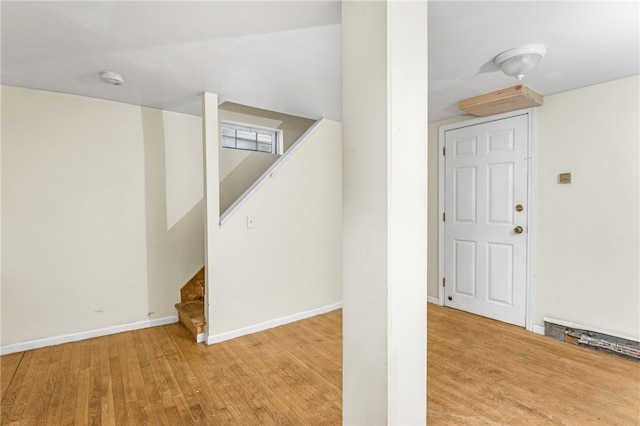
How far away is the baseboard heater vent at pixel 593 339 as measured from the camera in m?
2.42

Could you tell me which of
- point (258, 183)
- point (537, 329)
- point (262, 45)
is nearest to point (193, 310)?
point (258, 183)

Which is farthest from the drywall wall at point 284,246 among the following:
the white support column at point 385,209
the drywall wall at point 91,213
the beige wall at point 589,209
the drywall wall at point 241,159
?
the beige wall at point 589,209

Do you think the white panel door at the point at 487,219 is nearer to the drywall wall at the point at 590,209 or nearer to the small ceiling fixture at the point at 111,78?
the drywall wall at the point at 590,209

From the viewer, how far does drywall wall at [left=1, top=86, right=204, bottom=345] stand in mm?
2613

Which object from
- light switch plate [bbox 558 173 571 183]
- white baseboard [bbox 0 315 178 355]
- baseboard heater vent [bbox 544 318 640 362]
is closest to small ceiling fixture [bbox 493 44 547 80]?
light switch plate [bbox 558 173 571 183]

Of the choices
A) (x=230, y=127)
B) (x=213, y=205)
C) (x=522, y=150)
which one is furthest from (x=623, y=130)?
(x=230, y=127)

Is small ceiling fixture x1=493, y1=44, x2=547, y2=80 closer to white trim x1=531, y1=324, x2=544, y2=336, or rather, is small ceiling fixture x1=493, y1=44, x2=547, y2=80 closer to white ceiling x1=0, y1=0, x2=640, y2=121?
white ceiling x1=0, y1=0, x2=640, y2=121

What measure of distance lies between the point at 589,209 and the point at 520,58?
5.02 ft

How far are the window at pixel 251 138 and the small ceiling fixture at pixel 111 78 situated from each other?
145 cm

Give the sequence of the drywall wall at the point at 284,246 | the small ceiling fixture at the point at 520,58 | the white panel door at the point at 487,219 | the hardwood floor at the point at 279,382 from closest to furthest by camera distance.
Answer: the hardwood floor at the point at 279,382
the small ceiling fixture at the point at 520,58
the drywall wall at the point at 284,246
the white panel door at the point at 487,219

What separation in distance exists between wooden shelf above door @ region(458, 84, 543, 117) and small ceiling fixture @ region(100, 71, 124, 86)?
2922mm

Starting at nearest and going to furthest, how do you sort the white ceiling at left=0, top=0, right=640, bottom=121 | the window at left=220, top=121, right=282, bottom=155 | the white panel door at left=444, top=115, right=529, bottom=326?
the white ceiling at left=0, top=0, right=640, bottom=121, the white panel door at left=444, top=115, right=529, bottom=326, the window at left=220, top=121, right=282, bottom=155

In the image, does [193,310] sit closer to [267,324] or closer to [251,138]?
[267,324]

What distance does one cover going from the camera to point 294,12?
1583mm
